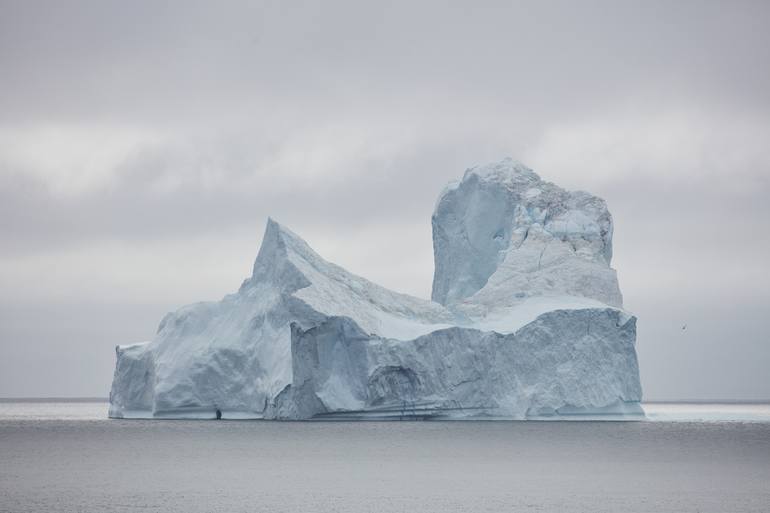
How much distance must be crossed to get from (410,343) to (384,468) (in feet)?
29.4

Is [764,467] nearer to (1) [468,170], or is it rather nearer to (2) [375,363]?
(2) [375,363]

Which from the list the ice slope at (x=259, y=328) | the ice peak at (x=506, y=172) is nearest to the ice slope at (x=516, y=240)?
the ice peak at (x=506, y=172)

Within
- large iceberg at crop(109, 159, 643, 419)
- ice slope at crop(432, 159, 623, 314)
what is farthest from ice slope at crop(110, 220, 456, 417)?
ice slope at crop(432, 159, 623, 314)

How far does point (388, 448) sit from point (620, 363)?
29.9 feet

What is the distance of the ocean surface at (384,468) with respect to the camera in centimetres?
2052

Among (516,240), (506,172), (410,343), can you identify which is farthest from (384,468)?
(506,172)

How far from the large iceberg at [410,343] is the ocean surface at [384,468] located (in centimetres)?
94

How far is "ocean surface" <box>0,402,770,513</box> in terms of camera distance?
67.3ft

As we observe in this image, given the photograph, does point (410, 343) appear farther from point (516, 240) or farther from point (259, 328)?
point (516, 240)

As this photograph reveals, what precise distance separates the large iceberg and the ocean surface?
3.07 ft

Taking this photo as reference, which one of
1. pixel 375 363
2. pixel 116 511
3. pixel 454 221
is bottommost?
pixel 116 511

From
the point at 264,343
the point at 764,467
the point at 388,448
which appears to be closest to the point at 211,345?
the point at 264,343

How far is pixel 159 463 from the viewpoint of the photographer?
2730cm

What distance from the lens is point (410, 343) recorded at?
116ft
